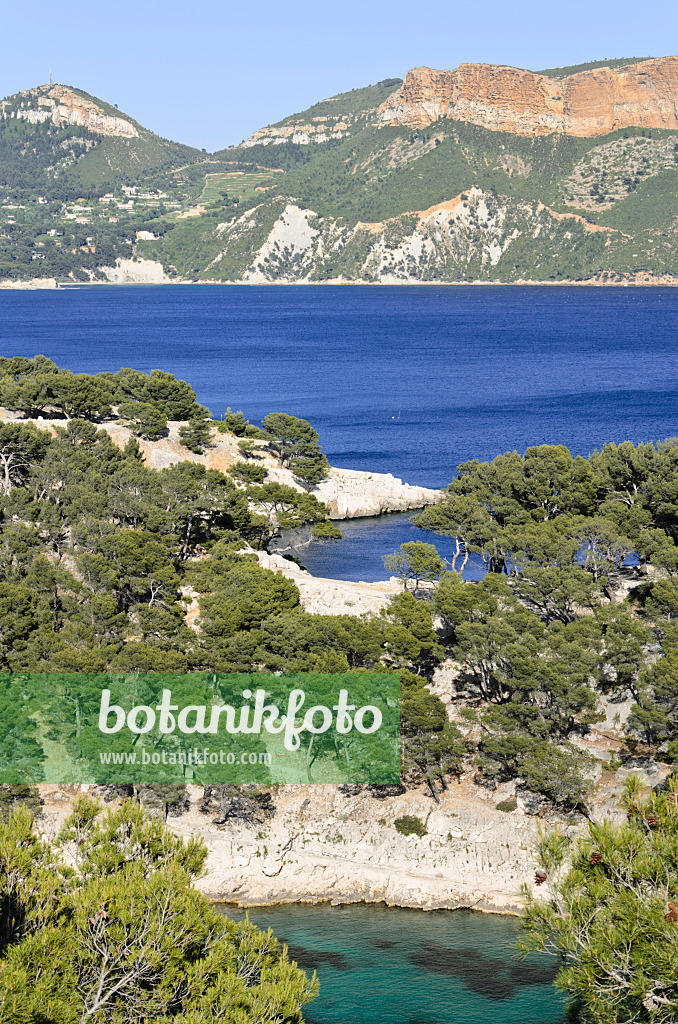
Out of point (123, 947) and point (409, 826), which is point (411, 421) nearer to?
point (409, 826)

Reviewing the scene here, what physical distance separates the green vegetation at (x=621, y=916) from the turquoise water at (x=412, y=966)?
8.84 m

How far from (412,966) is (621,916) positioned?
15089mm

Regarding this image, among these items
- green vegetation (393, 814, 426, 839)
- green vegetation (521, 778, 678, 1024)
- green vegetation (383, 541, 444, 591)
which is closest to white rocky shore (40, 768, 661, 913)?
green vegetation (393, 814, 426, 839)

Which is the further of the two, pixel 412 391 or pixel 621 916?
pixel 412 391

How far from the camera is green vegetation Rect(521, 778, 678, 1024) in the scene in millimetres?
16938

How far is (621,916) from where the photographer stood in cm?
1773

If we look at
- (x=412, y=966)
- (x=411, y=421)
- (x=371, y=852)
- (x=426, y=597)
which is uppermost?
(x=411, y=421)

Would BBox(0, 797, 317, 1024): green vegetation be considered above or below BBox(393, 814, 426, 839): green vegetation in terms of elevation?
above

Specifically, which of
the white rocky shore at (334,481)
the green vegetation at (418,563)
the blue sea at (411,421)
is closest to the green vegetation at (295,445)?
the white rocky shore at (334,481)

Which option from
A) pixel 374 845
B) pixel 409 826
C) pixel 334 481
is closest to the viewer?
pixel 374 845

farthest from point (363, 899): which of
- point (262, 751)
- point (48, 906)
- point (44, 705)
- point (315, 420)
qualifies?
point (315, 420)

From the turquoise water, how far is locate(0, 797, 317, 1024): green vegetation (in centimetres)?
969

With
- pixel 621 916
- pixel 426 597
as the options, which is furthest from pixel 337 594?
pixel 621 916

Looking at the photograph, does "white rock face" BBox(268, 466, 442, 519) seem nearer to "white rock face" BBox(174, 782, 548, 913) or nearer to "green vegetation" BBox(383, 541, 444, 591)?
"green vegetation" BBox(383, 541, 444, 591)
